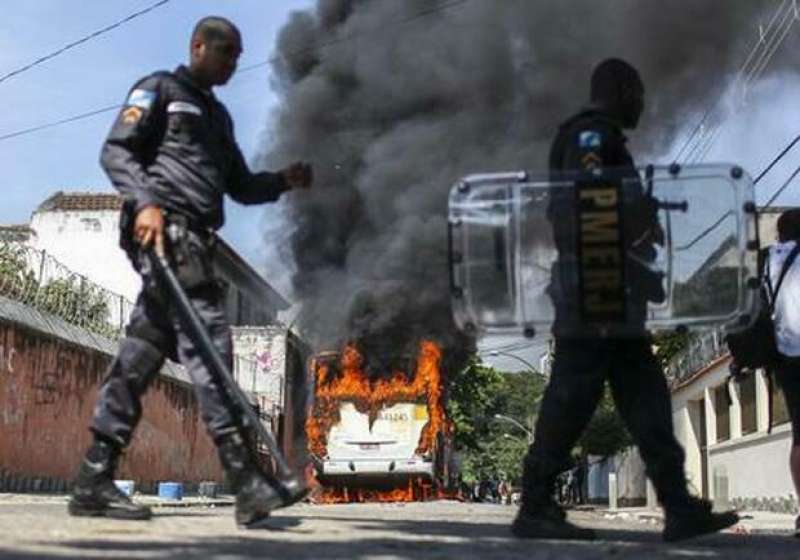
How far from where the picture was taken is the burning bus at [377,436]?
15.2 meters

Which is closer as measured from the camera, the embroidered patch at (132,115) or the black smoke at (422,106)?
the embroidered patch at (132,115)

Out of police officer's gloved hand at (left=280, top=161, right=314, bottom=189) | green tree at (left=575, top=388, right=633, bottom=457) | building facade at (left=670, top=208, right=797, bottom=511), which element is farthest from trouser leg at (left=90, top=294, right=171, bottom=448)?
green tree at (left=575, top=388, right=633, bottom=457)

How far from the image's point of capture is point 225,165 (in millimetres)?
A: 4016

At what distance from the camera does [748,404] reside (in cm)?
1850

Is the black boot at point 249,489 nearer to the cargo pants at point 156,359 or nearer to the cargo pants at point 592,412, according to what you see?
the cargo pants at point 156,359

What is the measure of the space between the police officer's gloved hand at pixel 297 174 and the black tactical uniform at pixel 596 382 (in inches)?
38.7

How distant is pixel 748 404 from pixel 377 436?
6.77 metres

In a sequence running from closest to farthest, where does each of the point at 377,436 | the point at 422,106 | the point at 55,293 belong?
the point at 55,293, the point at 377,436, the point at 422,106

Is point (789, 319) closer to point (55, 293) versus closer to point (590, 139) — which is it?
point (590, 139)

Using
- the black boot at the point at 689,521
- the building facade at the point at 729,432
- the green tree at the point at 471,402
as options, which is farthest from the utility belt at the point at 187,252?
the green tree at the point at 471,402

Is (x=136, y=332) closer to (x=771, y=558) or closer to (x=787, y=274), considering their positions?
(x=771, y=558)

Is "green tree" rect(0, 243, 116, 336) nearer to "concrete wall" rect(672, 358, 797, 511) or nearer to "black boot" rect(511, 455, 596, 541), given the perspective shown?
"concrete wall" rect(672, 358, 797, 511)

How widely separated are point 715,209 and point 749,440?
15.2 metres

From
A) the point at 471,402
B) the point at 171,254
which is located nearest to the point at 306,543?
the point at 171,254
